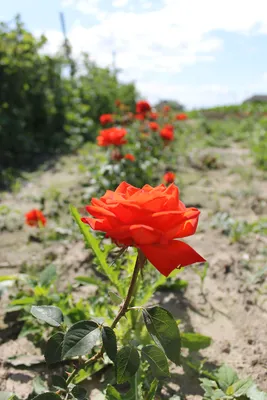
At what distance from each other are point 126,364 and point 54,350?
0.20m

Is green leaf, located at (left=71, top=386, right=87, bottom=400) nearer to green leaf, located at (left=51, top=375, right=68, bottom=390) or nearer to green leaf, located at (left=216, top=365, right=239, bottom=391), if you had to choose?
green leaf, located at (left=51, top=375, right=68, bottom=390)

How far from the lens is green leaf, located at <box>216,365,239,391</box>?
1583 mm

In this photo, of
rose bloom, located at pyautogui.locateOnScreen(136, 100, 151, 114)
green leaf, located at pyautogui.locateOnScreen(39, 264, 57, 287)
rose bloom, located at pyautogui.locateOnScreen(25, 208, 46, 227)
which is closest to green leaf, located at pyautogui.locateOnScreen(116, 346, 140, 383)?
green leaf, located at pyautogui.locateOnScreen(39, 264, 57, 287)

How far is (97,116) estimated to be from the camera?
10031mm

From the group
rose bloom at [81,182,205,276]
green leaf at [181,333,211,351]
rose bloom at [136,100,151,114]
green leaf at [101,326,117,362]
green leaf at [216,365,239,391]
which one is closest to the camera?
rose bloom at [81,182,205,276]

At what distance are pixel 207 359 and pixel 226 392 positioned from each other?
1.01 ft

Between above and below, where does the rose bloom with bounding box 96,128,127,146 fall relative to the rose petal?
above

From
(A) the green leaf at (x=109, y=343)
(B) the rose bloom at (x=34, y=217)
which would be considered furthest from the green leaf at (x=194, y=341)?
(B) the rose bloom at (x=34, y=217)

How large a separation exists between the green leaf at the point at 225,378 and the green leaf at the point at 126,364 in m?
0.60

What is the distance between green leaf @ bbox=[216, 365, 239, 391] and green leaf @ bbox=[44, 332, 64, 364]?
0.77 metres

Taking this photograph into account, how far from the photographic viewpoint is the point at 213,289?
2420 mm

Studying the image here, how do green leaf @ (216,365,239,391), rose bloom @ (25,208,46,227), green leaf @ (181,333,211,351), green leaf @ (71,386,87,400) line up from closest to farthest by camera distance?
green leaf @ (71,386,87,400) < green leaf @ (216,365,239,391) < green leaf @ (181,333,211,351) < rose bloom @ (25,208,46,227)

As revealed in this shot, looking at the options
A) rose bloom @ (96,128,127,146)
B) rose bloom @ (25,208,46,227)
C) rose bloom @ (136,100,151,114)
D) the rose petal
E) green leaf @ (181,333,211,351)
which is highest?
rose bloom @ (136,100,151,114)

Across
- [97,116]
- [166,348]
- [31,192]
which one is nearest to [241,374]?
[166,348]
